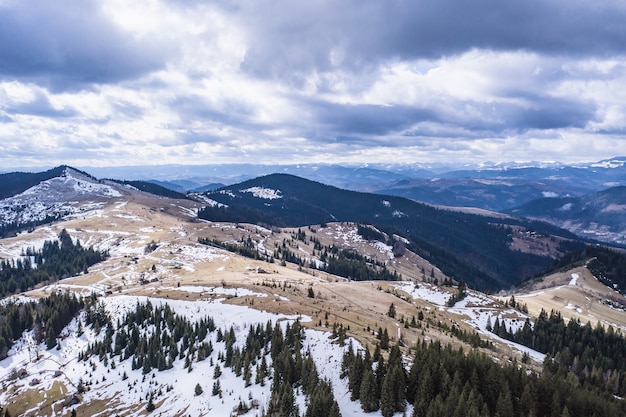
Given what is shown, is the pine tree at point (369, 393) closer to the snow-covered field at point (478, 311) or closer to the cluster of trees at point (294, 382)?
the cluster of trees at point (294, 382)

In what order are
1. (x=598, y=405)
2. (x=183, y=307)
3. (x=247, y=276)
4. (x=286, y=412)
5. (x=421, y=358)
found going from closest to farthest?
(x=598, y=405) < (x=286, y=412) < (x=421, y=358) < (x=183, y=307) < (x=247, y=276)

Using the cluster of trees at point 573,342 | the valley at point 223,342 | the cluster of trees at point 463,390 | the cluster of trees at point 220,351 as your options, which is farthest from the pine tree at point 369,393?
the cluster of trees at point 573,342

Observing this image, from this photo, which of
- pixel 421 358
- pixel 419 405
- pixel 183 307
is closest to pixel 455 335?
pixel 421 358

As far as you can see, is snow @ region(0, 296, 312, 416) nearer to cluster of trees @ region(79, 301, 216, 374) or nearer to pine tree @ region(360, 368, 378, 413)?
cluster of trees @ region(79, 301, 216, 374)

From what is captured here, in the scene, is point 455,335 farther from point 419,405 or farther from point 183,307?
point 183,307

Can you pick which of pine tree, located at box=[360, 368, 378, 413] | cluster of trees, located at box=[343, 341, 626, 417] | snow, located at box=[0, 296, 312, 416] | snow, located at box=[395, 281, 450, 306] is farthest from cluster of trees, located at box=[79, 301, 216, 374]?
snow, located at box=[395, 281, 450, 306]

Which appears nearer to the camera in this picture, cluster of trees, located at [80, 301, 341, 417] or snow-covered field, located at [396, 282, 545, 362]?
cluster of trees, located at [80, 301, 341, 417]

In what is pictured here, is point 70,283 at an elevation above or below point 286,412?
below
